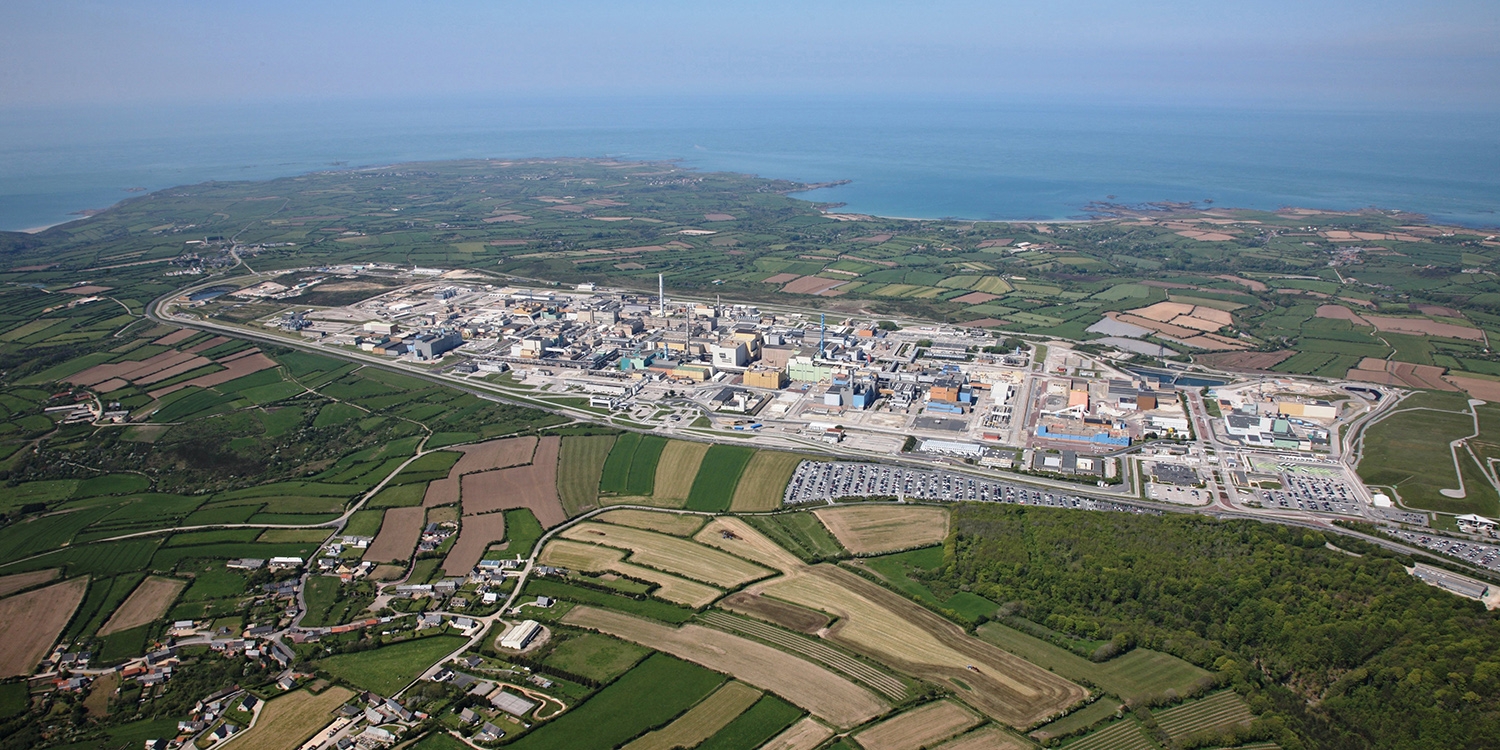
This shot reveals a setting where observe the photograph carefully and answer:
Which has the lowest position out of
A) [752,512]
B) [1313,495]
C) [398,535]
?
[398,535]

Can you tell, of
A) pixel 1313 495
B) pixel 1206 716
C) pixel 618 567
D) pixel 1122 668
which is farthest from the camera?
pixel 1313 495

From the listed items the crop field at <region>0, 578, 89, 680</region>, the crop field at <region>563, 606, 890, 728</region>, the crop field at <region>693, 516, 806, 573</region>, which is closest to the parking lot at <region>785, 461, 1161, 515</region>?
the crop field at <region>693, 516, 806, 573</region>

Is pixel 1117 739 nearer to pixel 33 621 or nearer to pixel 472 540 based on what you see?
pixel 472 540

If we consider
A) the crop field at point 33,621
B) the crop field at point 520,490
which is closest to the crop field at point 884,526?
the crop field at point 520,490

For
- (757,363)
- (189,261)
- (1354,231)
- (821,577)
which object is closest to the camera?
(821,577)

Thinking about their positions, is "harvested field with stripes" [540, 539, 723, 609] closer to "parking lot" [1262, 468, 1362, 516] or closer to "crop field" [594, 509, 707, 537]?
"crop field" [594, 509, 707, 537]

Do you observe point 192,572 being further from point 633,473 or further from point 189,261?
point 189,261

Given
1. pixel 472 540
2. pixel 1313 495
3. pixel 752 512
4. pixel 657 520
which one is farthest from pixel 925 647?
pixel 1313 495

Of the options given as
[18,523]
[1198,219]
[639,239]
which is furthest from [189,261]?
[1198,219]
